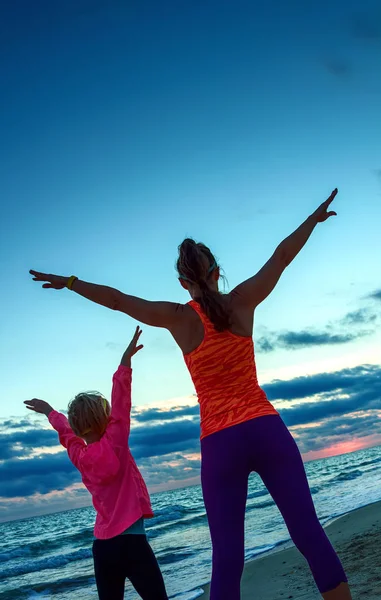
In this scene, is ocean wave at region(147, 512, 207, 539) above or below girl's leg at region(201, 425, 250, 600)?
below

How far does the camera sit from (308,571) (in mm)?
7879

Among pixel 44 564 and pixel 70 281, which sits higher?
pixel 70 281

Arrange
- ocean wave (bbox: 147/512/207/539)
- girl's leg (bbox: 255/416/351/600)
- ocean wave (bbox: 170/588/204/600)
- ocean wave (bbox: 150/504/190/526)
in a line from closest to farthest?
1. girl's leg (bbox: 255/416/351/600)
2. ocean wave (bbox: 170/588/204/600)
3. ocean wave (bbox: 147/512/207/539)
4. ocean wave (bbox: 150/504/190/526)

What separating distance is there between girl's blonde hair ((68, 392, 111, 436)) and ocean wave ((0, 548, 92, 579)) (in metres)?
13.2

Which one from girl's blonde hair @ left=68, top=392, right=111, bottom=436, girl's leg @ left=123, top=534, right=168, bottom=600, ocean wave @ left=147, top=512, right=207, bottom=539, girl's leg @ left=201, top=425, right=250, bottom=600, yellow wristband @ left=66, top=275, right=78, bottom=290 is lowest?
ocean wave @ left=147, top=512, right=207, bottom=539

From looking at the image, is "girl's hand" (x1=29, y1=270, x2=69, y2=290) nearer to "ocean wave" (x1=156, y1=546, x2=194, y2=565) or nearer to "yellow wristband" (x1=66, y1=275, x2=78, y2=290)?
"yellow wristband" (x1=66, y1=275, x2=78, y2=290)

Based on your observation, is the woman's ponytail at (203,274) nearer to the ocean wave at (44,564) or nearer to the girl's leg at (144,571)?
the girl's leg at (144,571)

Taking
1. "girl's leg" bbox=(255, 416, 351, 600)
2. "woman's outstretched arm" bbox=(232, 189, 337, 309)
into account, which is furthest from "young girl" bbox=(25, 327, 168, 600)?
"girl's leg" bbox=(255, 416, 351, 600)

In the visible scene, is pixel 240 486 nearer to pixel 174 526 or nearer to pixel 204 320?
pixel 204 320

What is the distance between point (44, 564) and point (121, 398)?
14.8 meters

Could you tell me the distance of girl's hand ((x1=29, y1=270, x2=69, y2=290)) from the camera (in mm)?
3090

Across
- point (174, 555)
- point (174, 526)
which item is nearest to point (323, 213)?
point (174, 555)

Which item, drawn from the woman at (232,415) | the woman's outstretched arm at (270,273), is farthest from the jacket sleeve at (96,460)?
the woman's outstretched arm at (270,273)

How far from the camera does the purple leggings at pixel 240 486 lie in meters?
2.62
